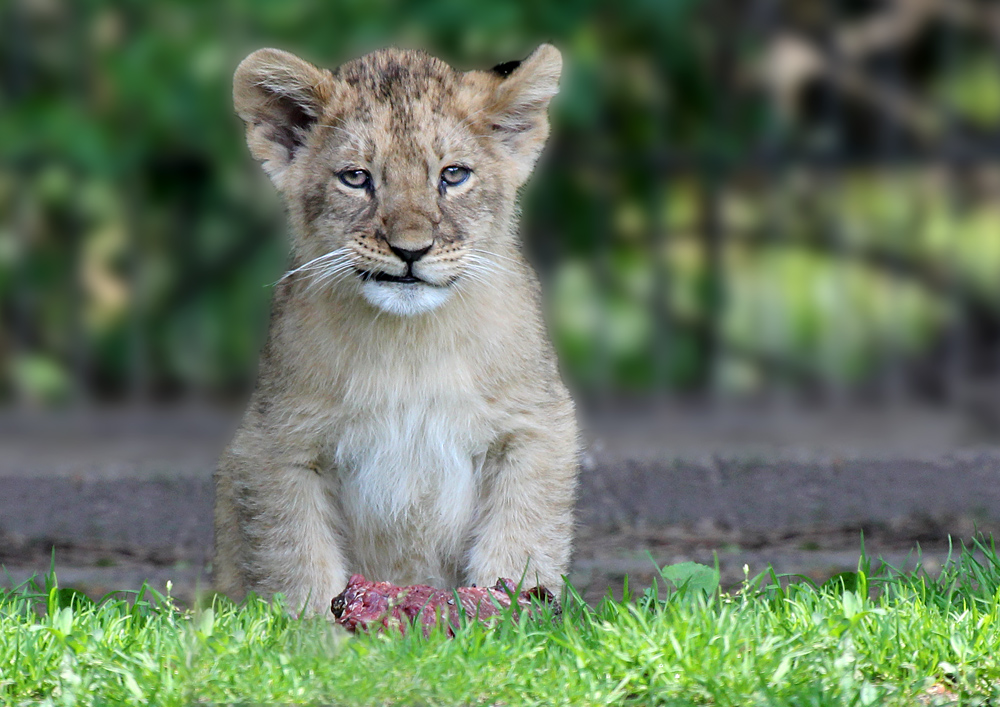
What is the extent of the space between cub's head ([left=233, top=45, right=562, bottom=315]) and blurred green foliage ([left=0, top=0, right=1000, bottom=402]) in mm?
3353

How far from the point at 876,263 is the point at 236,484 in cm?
477

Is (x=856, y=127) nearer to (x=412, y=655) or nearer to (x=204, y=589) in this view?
(x=204, y=589)

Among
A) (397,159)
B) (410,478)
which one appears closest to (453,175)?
(397,159)

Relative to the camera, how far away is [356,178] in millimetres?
4117

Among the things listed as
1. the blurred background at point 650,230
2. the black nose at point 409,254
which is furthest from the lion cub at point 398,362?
the blurred background at point 650,230

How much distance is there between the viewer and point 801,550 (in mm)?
5836

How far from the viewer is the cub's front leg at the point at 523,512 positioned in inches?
169

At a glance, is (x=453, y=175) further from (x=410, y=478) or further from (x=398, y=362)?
(x=410, y=478)

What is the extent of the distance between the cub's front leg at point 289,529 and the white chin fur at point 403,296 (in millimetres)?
598

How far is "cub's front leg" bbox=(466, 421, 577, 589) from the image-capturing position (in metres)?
4.29

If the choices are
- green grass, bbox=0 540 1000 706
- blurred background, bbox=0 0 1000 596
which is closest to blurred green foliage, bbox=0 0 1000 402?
blurred background, bbox=0 0 1000 596

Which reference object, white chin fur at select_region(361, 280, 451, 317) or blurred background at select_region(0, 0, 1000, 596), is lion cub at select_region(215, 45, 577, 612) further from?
blurred background at select_region(0, 0, 1000, 596)

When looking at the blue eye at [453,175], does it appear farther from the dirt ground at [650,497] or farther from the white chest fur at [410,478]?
the dirt ground at [650,497]

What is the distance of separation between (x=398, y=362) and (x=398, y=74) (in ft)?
2.89
